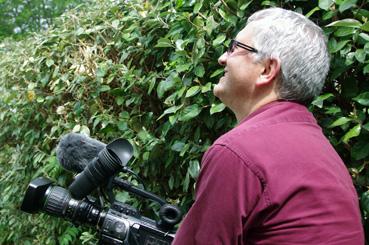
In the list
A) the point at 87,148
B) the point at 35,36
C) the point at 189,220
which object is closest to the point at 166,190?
the point at 87,148

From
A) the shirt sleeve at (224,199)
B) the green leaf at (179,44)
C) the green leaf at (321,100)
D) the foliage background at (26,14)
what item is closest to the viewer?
the shirt sleeve at (224,199)

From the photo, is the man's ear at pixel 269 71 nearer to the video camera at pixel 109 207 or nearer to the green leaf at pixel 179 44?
the video camera at pixel 109 207

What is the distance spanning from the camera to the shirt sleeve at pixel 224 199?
1347mm

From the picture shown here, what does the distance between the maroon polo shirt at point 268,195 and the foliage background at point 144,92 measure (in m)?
0.56

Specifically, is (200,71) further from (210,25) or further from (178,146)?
(178,146)

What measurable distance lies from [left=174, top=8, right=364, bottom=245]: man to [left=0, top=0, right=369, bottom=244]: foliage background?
458mm

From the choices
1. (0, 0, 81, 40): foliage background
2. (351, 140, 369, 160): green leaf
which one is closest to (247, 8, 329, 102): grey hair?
(351, 140, 369, 160): green leaf

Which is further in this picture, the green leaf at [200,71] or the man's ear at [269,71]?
the green leaf at [200,71]

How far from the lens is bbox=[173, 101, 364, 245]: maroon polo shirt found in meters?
1.35

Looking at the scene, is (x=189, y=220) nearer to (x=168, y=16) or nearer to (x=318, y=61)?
(x=318, y=61)

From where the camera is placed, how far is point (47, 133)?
12.6ft

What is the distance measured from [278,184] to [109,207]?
0.88 meters

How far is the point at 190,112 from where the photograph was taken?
244 centimetres

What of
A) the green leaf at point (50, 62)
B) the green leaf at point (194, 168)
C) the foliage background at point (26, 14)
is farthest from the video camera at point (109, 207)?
the foliage background at point (26, 14)
